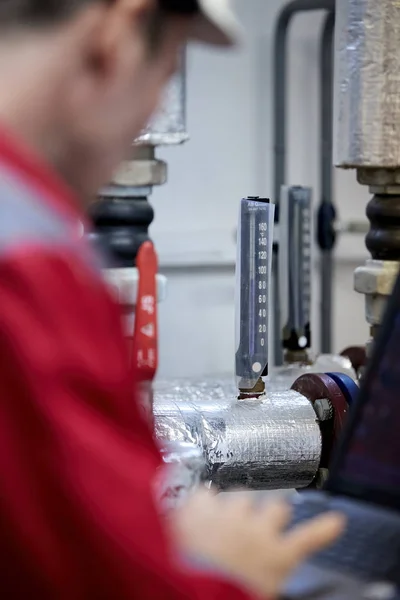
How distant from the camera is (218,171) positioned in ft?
8.20

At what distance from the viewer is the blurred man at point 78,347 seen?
383 mm

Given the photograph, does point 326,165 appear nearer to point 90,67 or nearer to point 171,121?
point 171,121

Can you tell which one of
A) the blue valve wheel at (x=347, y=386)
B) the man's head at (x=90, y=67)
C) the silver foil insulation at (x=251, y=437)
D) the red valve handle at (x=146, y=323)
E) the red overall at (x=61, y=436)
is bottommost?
the silver foil insulation at (x=251, y=437)

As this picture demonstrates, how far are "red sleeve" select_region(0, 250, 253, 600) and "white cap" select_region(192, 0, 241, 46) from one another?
149 mm

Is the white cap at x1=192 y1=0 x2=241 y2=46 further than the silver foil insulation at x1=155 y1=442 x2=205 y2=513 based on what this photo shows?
No

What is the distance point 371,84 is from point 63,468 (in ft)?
3.16

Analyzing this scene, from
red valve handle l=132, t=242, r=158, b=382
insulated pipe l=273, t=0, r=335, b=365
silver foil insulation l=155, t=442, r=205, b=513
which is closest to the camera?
silver foil insulation l=155, t=442, r=205, b=513

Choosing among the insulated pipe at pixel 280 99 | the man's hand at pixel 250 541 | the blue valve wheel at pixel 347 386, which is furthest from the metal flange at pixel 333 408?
the insulated pipe at pixel 280 99

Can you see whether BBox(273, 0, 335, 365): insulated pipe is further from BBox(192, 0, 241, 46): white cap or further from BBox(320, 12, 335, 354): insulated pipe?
BBox(192, 0, 241, 46): white cap

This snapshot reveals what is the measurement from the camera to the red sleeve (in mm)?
381

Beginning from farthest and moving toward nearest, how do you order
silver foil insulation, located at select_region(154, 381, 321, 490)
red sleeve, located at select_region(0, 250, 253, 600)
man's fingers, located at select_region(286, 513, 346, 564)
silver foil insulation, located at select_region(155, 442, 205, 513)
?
silver foil insulation, located at select_region(154, 381, 321, 490) < silver foil insulation, located at select_region(155, 442, 205, 513) < man's fingers, located at select_region(286, 513, 346, 564) < red sleeve, located at select_region(0, 250, 253, 600)

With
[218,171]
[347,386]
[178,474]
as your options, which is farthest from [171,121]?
[218,171]

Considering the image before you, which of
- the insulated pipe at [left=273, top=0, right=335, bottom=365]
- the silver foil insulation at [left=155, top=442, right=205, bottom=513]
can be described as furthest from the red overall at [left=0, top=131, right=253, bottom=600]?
the insulated pipe at [left=273, top=0, right=335, bottom=365]

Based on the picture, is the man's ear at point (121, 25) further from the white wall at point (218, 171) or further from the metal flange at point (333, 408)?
the white wall at point (218, 171)
